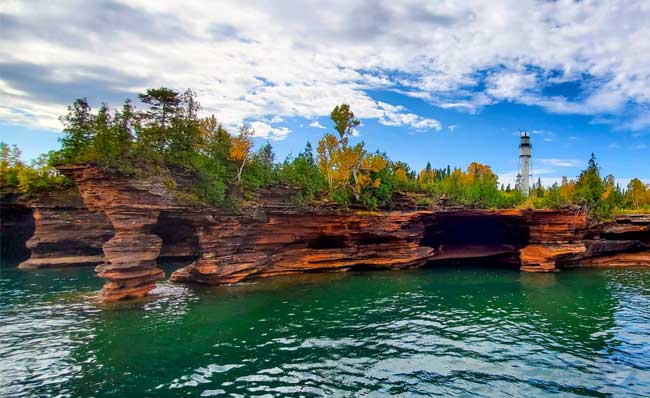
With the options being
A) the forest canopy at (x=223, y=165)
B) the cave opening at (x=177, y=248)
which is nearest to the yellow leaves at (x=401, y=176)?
the forest canopy at (x=223, y=165)

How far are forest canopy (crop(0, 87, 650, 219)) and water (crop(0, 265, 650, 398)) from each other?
945cm

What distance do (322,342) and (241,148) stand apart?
2045cm

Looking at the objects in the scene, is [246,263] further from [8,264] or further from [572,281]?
[572,281]

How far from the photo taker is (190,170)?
2809 cm

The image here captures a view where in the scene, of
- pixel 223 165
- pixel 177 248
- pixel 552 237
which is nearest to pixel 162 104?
pixel 223 165

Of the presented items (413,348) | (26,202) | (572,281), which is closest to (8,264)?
(26,202)

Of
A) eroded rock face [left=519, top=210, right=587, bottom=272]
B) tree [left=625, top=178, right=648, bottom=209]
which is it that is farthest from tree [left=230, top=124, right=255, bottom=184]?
tree [left=625, top=178, right=648, bottom=209]

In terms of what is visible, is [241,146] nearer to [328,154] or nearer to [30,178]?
[328,154]

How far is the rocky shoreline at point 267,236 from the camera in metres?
24.1

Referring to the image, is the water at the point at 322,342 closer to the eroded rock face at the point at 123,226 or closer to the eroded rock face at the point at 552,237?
the eroded rock face at the point at 123,226

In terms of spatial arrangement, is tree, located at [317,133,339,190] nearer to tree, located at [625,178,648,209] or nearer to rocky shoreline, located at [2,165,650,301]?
rocky shoreline, located at [2,165,650,301]

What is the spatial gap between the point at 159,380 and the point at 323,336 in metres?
7.98

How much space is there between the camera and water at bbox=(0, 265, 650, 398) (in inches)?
530

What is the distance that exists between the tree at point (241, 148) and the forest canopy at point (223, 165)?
0.30 feet
